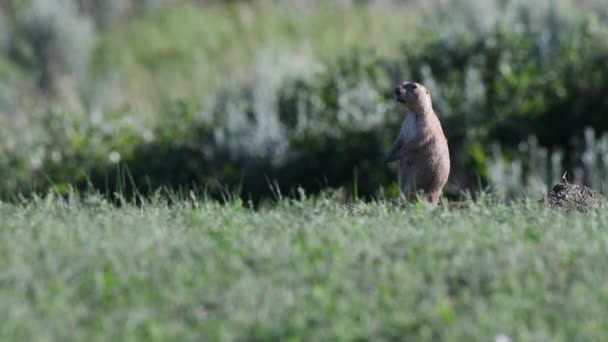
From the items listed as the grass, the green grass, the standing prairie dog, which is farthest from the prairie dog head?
the grass

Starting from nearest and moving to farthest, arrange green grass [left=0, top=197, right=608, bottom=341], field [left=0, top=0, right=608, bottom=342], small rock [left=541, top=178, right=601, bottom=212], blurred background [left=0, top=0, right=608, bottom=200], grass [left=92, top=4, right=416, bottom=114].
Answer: green grass [left=0, top=197, right=608, bottom=341] < field [left=0, top=0, right=608, bottom=342] < small rock [left=541, top=178, right=601, bottom=212] < blurred background [left=0, top=0, right=608, bottom=200] < grass [left=92, top=4, right=416, bottom=114]

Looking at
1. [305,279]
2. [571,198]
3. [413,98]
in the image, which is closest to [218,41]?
[413,98]

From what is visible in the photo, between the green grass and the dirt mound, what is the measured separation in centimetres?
65

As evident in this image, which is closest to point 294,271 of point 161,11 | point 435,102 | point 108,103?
point 435,102

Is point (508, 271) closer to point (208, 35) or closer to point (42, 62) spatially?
point (42, 62)

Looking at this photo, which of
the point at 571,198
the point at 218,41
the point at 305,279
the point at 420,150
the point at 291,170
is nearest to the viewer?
the point at 305,279

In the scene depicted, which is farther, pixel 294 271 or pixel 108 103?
pixel 108 103

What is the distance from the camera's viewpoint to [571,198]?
688cm

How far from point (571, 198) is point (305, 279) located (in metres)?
2.53

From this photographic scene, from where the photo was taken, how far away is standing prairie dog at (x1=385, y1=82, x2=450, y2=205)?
7137mm

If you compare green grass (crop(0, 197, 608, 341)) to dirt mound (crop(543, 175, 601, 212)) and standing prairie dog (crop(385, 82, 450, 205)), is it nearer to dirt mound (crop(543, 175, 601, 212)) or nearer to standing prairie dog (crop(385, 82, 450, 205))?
dirt mound (crop(543, 175, 601, 212))

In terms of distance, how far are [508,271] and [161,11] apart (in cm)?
1501

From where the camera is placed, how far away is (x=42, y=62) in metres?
16.2

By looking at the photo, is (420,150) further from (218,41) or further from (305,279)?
(218,41)
